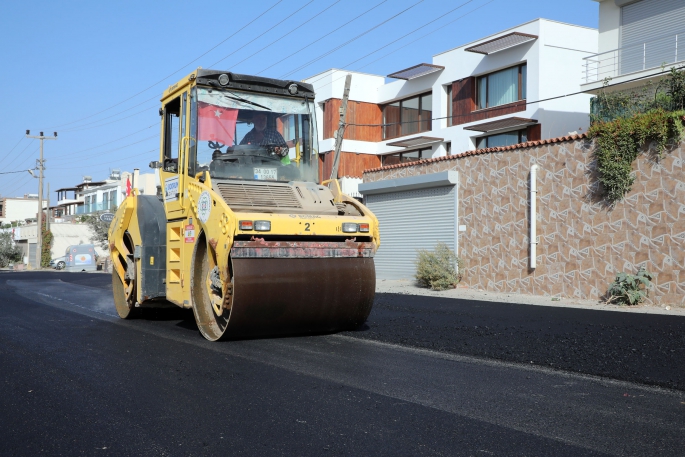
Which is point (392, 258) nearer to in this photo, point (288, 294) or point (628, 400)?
point (288, 294)

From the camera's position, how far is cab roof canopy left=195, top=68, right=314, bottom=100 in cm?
870

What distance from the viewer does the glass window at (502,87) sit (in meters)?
28.0

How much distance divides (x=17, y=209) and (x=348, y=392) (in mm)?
113190

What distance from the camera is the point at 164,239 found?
9.58 meters

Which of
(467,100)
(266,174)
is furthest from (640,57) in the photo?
(266,174)

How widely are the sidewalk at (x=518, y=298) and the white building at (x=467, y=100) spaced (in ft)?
31.5

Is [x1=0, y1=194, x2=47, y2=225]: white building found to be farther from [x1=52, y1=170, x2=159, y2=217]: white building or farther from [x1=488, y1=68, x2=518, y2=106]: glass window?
[x1=488, y1=68, x2=518, y2=106]: glass window

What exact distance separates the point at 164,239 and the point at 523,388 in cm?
559

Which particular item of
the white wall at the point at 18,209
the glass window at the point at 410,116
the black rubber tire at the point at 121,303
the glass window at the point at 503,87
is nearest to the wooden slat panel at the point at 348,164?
the glass window at the point at 410,116

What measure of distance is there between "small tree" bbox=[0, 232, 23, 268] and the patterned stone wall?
5390 centimetres

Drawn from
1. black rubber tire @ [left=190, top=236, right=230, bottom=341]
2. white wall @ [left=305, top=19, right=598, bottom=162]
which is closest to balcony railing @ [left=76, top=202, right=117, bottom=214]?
white wall @ [left=305, top=19, right=598, bottom=162]

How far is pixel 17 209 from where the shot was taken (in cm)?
10719

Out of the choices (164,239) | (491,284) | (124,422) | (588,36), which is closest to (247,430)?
(124,422)

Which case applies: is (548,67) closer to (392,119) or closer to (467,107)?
(467,107)
